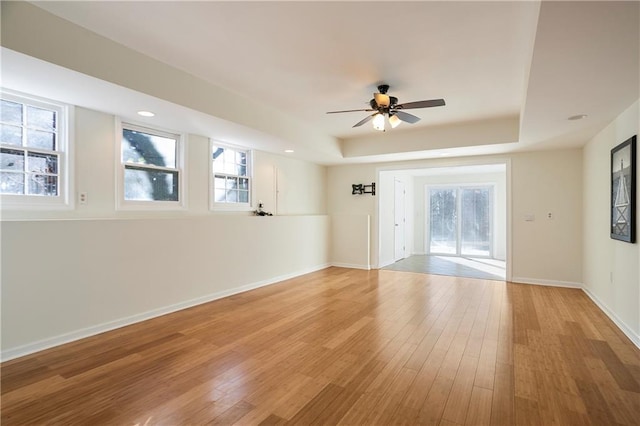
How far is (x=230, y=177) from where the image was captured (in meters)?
5.35

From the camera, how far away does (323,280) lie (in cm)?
593

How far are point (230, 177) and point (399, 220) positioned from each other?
4848mm

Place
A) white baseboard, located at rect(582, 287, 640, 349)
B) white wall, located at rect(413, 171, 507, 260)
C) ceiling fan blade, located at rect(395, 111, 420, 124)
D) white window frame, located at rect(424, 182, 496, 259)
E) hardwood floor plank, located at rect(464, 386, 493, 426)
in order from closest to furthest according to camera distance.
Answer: hardwood floor plank, located at rect(464, 386, 493, 426)
white baseboard, located at rect(582, 287, 640, 349)
ceiling fan blade, located at rect(395, 111, 420, 124)
white wall, located at rect(413, 171, 507, 260)
white window frame, located at rect(424, 182, 496, 259)

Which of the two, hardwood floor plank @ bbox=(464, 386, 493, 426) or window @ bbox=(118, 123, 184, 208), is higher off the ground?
window @ bbox=(118, 123, 184, 208)

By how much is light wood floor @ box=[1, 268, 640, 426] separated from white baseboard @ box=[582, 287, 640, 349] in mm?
68

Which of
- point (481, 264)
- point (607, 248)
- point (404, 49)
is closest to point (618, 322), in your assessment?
point (607, 248)

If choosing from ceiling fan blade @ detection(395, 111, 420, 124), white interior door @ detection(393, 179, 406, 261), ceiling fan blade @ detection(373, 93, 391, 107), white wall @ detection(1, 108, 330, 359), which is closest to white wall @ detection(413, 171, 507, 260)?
white interior door @ detection(393, 179, 406, 261)

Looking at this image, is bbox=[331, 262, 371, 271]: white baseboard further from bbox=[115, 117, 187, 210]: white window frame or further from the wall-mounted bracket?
bbox=[115, 117, 187, 210]: white window frame

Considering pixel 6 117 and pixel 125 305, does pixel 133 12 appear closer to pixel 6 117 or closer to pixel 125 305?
pixel 6 117

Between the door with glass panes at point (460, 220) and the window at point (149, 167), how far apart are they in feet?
24.1

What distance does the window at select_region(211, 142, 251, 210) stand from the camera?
5.10 meters

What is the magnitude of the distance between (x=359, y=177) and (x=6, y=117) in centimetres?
569

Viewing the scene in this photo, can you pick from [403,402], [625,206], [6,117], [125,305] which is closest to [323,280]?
[125,305]

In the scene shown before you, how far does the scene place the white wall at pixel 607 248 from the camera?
3238 mm
